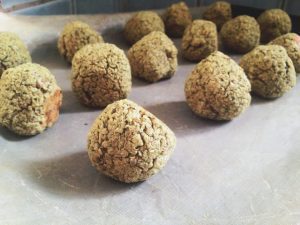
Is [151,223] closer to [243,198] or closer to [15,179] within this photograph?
[243,198]

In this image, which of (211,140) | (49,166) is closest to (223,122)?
(211,140)

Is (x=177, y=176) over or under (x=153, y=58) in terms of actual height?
under

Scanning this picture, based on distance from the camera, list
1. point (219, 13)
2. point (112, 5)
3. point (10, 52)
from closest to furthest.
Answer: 1. point (10, 52)
2. point (219, 13)
3. point (112, 5)

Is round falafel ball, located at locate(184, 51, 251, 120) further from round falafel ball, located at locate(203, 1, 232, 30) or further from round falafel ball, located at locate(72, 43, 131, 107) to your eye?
round falafel ball, located at locate(203, 1, 232, 30)

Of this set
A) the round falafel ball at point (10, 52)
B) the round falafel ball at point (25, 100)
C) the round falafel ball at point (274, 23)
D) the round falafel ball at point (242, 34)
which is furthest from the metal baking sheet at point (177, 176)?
the round falafel ball at point (274, 23)

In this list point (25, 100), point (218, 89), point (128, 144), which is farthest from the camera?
point (218, 89)

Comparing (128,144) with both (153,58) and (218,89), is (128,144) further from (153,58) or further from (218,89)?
(153,58)

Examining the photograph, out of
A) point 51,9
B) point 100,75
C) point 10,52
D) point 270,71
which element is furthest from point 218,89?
point 51,9

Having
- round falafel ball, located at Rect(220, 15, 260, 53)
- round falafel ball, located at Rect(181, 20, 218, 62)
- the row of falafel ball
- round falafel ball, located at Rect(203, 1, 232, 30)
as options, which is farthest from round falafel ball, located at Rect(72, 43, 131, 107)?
round falafel ball, located at Rect(203, 1, 232, 30)
